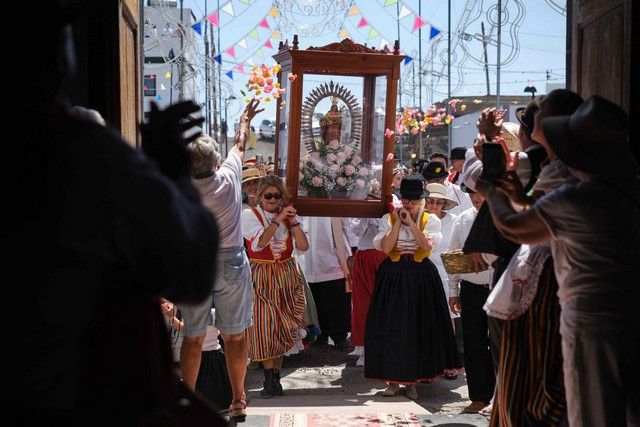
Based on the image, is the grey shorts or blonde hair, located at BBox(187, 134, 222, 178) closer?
blonde hair, located at BBox(187, 134, 222, 178)

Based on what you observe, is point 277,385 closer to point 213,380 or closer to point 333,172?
point 213,380

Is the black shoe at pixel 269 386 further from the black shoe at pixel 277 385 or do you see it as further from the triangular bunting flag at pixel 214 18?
the triangular bunting flag at pixel 214 18

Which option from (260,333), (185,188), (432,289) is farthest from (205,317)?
(185,188)

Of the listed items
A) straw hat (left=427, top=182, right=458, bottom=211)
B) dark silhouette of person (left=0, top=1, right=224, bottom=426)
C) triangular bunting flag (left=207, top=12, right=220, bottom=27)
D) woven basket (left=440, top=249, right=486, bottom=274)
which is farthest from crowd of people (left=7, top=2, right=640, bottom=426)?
triangular bunting flag (left=207, top=12, right=220, bottom=27)

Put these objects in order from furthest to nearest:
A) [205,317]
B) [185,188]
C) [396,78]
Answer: [396,78]
[205,317]
[185,188]

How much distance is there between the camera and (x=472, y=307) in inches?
297

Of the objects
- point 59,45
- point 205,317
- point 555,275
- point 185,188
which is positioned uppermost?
point 59,45

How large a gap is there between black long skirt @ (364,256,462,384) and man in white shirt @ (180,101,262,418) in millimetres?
2051

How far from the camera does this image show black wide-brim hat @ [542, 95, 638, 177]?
3836 millimetres

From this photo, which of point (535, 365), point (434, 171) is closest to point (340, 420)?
point (535, 365)

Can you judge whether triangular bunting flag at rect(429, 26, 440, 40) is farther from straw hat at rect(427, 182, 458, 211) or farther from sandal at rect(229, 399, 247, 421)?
sandal at rect(229, 399, 247, 421)

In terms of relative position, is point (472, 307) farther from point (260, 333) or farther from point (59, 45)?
point (59, 45)

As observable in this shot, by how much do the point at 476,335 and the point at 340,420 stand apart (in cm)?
137

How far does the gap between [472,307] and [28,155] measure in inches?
233
